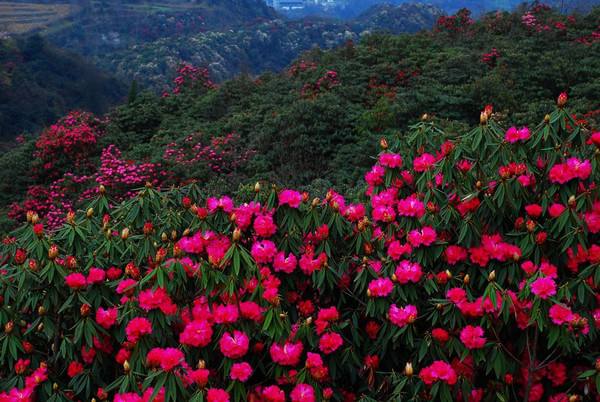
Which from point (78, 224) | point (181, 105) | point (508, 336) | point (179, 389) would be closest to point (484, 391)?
point (508, 336)

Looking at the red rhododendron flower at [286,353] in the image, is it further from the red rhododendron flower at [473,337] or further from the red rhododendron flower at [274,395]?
the red rhododendron flower at [473,337]

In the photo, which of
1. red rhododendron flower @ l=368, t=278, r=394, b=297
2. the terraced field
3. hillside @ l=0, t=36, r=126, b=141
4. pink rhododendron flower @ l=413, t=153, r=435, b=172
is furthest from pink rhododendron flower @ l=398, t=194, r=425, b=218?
the terraced field

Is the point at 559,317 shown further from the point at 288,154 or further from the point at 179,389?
the point at 288,154

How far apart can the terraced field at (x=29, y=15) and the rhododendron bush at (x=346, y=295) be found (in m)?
45.3

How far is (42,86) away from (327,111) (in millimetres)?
21731

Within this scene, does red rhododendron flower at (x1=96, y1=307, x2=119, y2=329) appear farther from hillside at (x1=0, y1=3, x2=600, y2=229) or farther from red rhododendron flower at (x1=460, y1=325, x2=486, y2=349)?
hillside at (x1=0, y1=3, x2=600, y2=229)

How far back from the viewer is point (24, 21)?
1710 inches

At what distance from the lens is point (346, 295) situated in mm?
2324

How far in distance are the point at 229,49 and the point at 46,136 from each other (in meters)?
31.2

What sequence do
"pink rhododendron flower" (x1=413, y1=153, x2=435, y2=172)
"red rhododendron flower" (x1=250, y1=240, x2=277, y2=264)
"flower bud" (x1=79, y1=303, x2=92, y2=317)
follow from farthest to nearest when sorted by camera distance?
1. "pink rhododendron flower" (x1=413, y1=153, x2=435, y2=172)
2. "red rhododendron flower" (x1=250, y1=240, x2=277, y2=264)
3. "flower bud" (x1=79, y1=303, x2=92, y2=317)

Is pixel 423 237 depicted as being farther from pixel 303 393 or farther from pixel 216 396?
pixel 216 396

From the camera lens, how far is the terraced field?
137ft

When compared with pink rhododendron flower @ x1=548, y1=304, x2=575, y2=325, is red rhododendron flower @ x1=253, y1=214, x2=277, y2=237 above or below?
above

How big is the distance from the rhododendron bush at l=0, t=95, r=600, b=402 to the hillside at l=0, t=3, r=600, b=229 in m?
3.67
